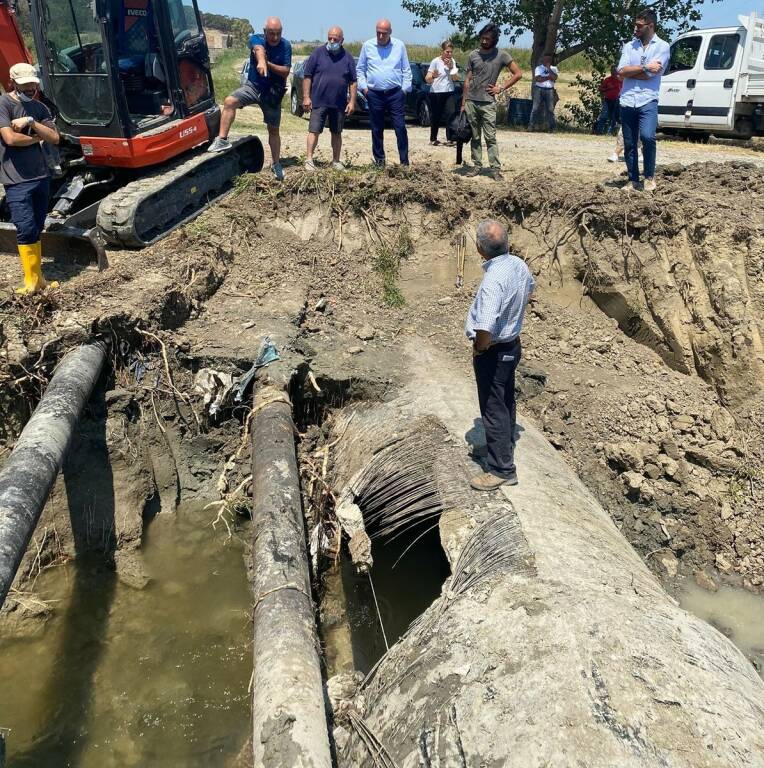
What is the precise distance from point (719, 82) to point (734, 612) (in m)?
A: 12.1

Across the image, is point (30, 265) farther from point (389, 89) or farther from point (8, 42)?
point (389, 89)

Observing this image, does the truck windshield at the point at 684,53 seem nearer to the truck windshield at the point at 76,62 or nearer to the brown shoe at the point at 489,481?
the truck windshield at the point at 76,62

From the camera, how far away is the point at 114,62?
700 centimetres

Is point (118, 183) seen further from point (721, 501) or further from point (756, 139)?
point (756, 139)

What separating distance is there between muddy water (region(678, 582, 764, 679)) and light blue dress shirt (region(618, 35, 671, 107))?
529cm

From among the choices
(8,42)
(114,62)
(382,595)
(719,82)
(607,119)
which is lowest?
(382,595)

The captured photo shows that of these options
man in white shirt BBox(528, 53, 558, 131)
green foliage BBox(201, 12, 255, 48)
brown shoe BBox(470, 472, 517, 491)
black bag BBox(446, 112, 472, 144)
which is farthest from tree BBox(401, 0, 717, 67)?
green foliage BBox(201, 12, 255, 48)

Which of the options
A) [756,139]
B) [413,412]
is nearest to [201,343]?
[413,412]

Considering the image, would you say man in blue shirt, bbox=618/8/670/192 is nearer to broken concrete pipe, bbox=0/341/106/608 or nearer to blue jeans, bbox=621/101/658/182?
blue jeans, bbox=621/101/658/182

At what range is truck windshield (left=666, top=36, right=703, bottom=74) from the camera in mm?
14047

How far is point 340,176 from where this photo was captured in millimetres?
8438

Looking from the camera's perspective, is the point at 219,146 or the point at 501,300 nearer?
the point at 501,300

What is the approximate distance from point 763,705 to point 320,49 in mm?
8068

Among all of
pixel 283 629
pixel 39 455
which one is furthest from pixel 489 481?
pixel 39 455
